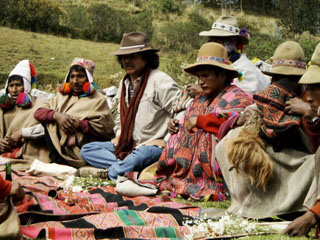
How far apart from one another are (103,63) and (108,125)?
10.0 m

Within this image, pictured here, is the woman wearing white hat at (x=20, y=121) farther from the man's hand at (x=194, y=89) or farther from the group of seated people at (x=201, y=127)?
the man's hand at (x=194, y=89)

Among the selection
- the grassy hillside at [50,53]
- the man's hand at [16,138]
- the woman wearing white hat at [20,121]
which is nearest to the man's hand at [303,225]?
the woman wearing white hat at [20,121]

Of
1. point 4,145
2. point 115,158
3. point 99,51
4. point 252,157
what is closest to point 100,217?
point 252,157

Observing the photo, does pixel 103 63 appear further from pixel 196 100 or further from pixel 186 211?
pixel 186 211

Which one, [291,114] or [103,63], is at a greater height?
[291,114]

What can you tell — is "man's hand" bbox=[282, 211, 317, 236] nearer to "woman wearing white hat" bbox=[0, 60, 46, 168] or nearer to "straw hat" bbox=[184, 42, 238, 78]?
"straw hat" bbox=[184, 42, 238, 78]

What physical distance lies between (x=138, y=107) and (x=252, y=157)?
3038 millimetres

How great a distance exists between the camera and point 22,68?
8.12 meters

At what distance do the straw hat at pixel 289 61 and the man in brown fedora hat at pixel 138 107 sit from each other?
2453mm

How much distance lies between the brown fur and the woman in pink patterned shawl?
1045 mm

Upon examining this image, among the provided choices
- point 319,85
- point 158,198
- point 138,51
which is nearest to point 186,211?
point 158,198

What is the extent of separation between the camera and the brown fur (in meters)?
4.39

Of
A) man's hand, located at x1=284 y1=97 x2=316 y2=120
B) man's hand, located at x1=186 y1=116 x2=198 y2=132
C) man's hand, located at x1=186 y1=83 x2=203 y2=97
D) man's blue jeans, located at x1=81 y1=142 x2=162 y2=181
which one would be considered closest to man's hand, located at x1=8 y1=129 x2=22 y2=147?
man's blue jeans, located at x1=81 y1=142 x2=162 y2=181

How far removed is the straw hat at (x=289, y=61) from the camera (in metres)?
4.61
